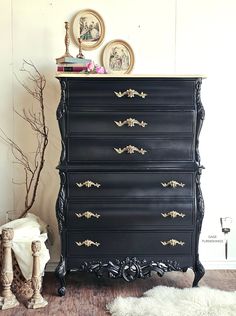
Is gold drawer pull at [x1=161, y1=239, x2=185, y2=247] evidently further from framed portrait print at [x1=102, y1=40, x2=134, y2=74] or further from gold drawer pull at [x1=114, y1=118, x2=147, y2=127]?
framed portrait print at [x1=102, y1=40, x2=134, y2=74]

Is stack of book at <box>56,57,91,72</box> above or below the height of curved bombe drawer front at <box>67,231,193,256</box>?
above

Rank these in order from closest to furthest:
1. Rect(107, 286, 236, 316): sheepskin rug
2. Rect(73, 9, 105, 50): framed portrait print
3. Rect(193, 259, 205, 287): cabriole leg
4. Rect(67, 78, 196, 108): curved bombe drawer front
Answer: Rect(107, 286, 236, 316): sheepskin rug
Rect(67, 78, 196, 108): curved bombe drawer front
Rect(193, 259, 205, 287): cabriole leg
Rect(73, 9, 105, 50): framed portrait print

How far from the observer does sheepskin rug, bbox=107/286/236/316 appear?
9.15 ft

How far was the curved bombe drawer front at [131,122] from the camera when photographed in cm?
305

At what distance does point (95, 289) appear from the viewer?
326 centimetres

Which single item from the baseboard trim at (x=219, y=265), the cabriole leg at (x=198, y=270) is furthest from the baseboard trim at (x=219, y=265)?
the cabriole leg at (x=198, y=270)

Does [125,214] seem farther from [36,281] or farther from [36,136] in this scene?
[36,136]

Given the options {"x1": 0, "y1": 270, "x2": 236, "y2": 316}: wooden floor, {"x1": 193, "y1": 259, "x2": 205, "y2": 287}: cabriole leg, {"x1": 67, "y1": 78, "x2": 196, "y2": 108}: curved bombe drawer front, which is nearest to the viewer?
{"x1": 0, "y1": 270, "x2": 236, "y2": 316}: wooden floor

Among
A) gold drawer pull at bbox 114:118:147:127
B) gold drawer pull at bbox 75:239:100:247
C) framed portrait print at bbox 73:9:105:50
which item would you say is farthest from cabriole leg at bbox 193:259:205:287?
framed portrait print at bbox 73:9:105:50

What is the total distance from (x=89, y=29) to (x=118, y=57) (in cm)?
31

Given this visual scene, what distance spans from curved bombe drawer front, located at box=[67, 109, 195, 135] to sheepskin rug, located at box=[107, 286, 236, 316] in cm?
110

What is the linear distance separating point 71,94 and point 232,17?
1.49 m

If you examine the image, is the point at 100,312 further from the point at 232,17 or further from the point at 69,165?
the point at 232,17

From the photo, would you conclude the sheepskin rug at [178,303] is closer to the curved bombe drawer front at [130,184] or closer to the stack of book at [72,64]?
the curved bombe drawer front at [130,184]
